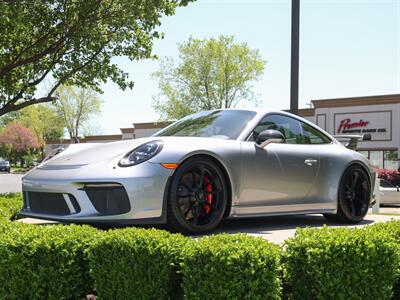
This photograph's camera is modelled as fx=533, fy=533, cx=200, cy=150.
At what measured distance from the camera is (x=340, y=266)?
316 cm

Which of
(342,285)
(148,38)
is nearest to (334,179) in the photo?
(342,285)

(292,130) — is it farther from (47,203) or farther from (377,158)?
(377,158)

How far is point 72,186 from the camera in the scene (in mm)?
4348

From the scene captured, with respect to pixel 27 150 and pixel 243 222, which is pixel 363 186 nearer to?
pixel 243 222

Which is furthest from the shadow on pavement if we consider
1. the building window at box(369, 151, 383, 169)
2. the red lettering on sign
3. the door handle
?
the red lettering on sign

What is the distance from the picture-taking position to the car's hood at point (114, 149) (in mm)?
4504

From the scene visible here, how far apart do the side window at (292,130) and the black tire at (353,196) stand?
480 mm

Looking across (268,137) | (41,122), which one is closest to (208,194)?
(268,137)

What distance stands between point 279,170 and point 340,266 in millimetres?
2042

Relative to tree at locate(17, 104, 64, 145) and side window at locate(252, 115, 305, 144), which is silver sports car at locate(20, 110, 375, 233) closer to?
side window at locate(252, 115, 305, 144)

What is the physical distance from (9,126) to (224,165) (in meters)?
77.0

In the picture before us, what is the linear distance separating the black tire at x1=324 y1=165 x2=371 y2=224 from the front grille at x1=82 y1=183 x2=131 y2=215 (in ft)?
8.82

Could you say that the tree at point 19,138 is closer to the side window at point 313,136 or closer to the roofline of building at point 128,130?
the roofline of building at point 128,130

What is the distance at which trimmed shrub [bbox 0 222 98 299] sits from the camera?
11.2 feet
